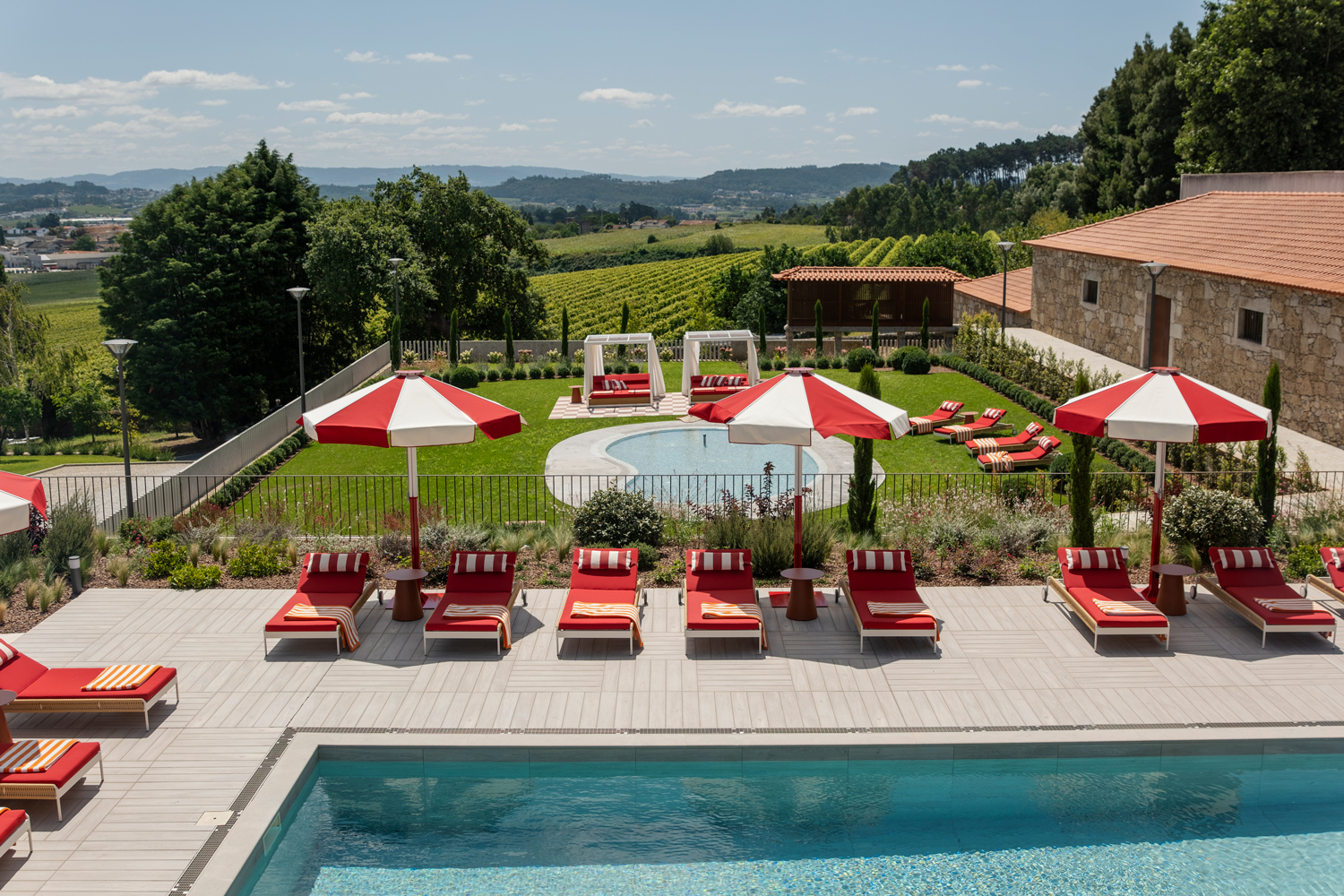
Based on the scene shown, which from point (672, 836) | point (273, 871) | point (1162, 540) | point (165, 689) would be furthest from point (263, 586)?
point (1162, 540)

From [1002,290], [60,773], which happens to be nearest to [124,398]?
[60,773]

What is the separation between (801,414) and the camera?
10.9m

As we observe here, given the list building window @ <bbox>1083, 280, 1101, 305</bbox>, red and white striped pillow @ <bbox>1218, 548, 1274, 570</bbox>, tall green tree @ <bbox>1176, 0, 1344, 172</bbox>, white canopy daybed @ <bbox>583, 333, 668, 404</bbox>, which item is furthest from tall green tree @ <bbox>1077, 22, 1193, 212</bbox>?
red and white striped pillow @ <bbox>1218, 548, 1274, 570</bbox>

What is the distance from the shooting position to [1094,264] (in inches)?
1196

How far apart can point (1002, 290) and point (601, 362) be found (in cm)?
1883

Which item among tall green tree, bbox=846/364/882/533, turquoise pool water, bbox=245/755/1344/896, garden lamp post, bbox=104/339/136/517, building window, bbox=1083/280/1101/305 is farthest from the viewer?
building window, bbox=1083/280/1101/305

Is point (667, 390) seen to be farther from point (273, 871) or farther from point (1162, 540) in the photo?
point (273, 871)

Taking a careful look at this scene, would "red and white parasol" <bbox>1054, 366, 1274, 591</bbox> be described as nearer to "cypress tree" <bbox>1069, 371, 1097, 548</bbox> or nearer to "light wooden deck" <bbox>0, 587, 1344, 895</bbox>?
"cypress tree" <bbox>1069, 371, 1097, 548</bbox>

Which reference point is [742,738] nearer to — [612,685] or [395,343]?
[612,685]

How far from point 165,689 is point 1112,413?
1010 cm

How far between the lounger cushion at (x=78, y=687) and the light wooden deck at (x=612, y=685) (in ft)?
1.16

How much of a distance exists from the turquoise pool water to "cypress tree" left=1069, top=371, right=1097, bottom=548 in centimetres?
465

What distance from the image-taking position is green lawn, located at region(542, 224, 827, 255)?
127250 mm

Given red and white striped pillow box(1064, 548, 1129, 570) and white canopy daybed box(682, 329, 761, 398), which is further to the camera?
white canopy daybed box(682, 329, 761, 398)
